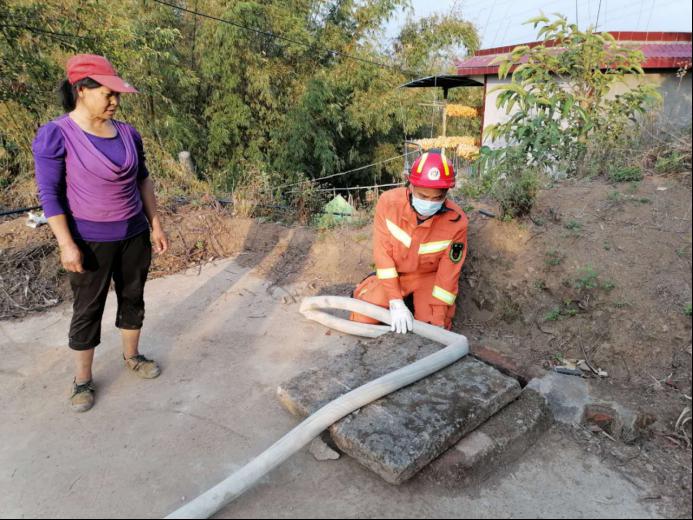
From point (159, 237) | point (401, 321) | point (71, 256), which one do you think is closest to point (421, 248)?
point (401, 321)

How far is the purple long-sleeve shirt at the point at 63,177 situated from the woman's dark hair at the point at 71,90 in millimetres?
167

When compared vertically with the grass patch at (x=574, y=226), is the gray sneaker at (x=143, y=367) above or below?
below

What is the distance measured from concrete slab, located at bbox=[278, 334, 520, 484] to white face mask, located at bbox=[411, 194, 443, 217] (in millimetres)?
822

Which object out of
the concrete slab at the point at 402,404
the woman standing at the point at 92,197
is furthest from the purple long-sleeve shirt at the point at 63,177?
the concrete slab at the point at 402,404

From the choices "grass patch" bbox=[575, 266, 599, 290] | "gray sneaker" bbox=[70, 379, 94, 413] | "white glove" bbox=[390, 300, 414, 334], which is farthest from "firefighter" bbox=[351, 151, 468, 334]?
"gray sneaker" bbox=[70, 379, 94, 413]

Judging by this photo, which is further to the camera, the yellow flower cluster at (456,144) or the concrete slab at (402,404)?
the yellow flower cluster at (456,144)

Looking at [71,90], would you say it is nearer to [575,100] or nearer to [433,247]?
[433,247]

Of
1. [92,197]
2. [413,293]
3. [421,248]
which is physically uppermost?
[92,197]

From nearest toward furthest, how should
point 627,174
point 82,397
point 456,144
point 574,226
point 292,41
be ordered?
point 82,397, point 574,226, point 627,174, point 456,144, point 292,41

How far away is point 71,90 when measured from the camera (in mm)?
2201

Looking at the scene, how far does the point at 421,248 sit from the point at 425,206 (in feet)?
1.09

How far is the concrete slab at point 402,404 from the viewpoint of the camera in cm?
188

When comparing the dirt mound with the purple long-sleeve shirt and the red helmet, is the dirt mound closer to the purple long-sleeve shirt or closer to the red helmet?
the red helmet

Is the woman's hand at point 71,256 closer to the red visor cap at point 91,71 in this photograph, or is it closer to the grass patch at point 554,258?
the red visor cap at point 91,71
